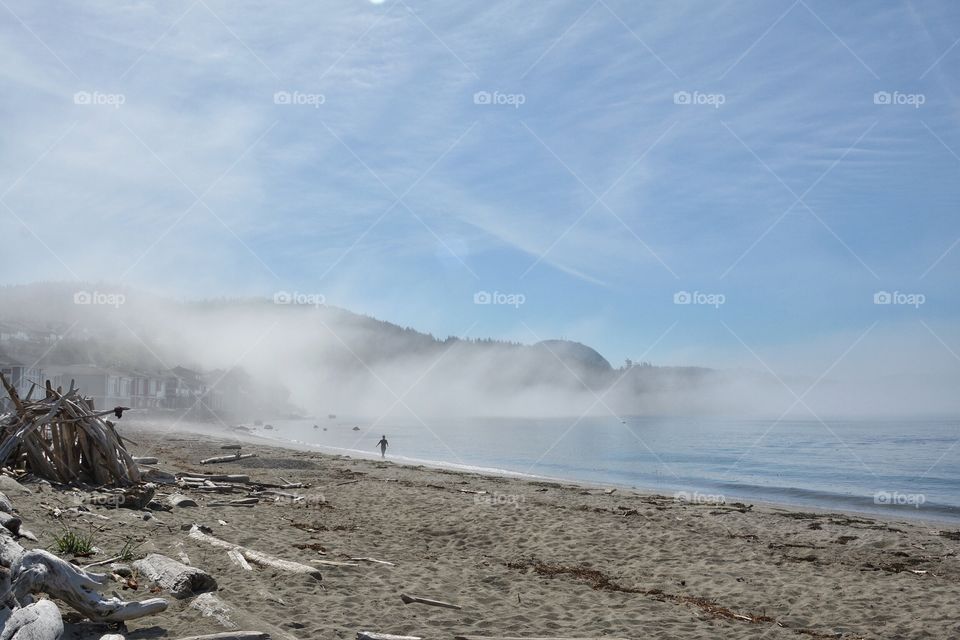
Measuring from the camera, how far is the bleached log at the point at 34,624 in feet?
14.7

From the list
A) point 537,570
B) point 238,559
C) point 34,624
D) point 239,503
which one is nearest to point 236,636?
point 34,624

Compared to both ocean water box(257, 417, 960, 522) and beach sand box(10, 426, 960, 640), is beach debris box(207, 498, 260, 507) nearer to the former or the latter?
beach sand box(10, 426, 960, 640)

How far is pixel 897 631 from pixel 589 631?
4002mm

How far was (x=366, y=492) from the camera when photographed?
19.7 metres

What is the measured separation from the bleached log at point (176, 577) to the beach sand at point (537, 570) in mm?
158

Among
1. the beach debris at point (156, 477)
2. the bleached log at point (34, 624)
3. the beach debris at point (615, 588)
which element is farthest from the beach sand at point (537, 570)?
the bleached log at point (34, 624)

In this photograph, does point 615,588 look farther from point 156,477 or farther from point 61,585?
point 156,477

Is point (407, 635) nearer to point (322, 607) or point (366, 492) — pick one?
point (322, 607)

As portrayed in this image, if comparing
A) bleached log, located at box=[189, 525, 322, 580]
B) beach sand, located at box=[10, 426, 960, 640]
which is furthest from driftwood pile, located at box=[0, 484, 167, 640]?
bleached log, located at box=[189, 525, 322, 580]

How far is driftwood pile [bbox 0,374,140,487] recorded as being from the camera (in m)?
13.1

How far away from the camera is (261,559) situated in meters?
8.73

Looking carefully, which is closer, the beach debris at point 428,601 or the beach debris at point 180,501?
the beach debris at point 428,601

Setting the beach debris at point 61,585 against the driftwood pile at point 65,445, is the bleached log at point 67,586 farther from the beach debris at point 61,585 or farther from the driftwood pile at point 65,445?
the driftwood pile at point 65,445

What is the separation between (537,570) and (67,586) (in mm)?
6914
